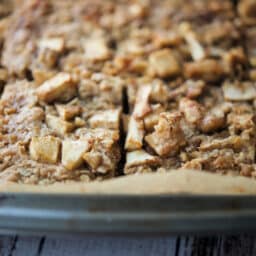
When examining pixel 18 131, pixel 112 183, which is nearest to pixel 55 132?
pixel 18 131

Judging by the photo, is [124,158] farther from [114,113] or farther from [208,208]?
[208,208]

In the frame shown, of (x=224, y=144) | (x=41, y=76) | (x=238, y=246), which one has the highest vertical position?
(x=41, y=76)

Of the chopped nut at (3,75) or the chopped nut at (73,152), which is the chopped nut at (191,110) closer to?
the chopped nut at (73,152)

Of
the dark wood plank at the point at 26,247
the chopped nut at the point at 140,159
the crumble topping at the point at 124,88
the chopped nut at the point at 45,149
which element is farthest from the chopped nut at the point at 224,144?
the dark wood plank at the point at 26,247

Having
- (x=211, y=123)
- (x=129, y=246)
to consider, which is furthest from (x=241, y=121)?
(x=129, y=246)

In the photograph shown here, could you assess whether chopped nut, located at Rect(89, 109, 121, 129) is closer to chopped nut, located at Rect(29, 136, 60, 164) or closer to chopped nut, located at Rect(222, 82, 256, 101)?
chopped nut, located at Rect(29, 136, 60, 164)

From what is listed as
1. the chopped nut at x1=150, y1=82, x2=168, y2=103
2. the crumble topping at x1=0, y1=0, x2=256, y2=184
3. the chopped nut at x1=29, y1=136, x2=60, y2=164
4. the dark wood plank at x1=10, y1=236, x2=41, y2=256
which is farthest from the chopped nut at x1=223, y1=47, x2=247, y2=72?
the dark wood plank at x1=10, y1=236, x2=41, y2=256

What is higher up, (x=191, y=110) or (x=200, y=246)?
(x=191, y=110)

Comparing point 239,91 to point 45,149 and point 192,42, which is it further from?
point 45,149
